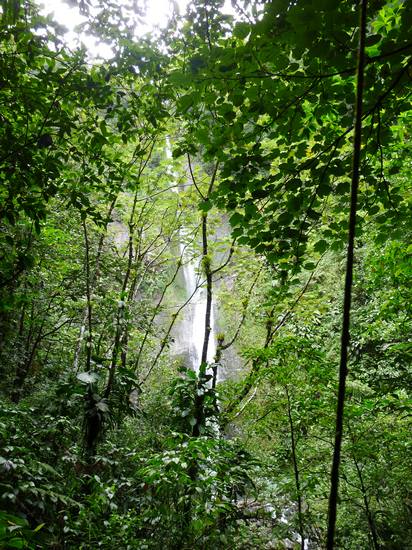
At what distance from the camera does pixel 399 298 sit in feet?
10.3

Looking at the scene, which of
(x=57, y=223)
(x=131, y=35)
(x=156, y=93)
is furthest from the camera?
(x=57, y=223)

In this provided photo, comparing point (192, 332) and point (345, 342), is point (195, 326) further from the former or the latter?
point (345, 342)

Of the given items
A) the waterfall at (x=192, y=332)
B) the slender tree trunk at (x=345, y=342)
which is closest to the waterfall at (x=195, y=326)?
the waterfall at (x=192, y=332)

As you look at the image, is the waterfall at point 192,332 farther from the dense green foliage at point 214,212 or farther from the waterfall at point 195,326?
the dense green foliage at point 214,212

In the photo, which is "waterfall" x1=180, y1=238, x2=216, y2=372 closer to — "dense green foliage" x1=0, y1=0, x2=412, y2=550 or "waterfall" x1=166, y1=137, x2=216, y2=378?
"waterfall" x1=166, y1=137, x2=216, y2=378

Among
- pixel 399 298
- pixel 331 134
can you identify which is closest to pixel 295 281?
pixel 331 134

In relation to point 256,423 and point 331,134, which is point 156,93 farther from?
point 256,423

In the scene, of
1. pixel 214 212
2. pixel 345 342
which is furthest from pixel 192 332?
pixel 345 342

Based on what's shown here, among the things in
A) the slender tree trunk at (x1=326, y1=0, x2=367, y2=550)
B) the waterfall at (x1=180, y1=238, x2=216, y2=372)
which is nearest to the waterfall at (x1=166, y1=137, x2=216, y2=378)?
the waterfall at (x1=180, y1=238, x2=216, y2=372)

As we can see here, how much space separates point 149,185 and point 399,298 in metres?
3.58

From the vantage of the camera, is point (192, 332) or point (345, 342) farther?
point (192, 332)

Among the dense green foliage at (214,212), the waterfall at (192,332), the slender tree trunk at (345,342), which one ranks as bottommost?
the slender tree trunk at (345,342)

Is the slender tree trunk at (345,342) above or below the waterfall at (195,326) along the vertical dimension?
below

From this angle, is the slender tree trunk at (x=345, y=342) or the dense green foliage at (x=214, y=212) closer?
the slender tree trunk at (x=345, y=342)
